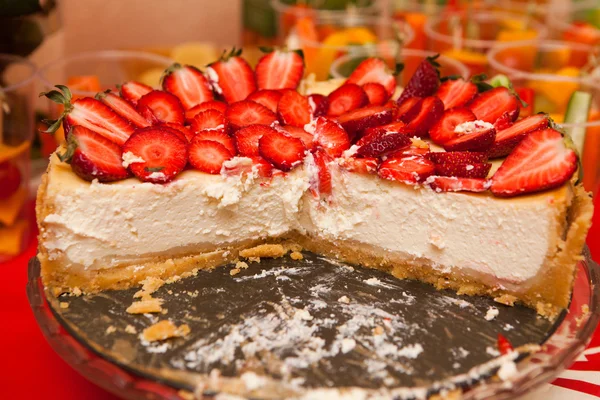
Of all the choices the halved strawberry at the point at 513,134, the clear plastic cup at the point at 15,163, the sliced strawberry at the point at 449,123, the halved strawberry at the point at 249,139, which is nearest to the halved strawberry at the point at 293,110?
the halved strawberry at the point at 249,139

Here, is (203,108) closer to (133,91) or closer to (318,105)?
(133,91)

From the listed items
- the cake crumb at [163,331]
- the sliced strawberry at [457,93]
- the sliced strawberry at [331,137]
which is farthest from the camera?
the sliced strawberry at [457,93]

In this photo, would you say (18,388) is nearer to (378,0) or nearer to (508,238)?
(508,238)

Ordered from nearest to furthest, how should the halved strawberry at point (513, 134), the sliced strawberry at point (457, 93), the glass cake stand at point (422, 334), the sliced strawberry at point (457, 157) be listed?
the glass cake stand at point (422, 334)
the sliced strawberry at point (457, 157)
the halved strawberry at point (513, 134)
the sliced strawberry at point (457, 93)

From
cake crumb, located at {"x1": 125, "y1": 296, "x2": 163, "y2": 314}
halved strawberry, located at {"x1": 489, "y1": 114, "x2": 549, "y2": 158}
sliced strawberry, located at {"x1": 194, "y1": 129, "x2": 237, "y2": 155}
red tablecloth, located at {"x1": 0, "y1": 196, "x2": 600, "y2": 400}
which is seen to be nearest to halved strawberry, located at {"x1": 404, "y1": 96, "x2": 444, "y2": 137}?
halved strawberry, located at {"x1": 489, "y1": 114, "x2": 549, "y2": 158}

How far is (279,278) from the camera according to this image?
2.09 meters

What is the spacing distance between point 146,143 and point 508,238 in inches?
45.9

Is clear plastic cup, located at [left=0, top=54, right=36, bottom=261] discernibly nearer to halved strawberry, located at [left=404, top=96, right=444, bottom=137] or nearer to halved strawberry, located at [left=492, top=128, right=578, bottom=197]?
halved strawberry, located at [left=404, top=96, right=444, bottom=137]

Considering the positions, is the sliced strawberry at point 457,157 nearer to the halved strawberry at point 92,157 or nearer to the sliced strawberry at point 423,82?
the sliced strawberry at point 423,82

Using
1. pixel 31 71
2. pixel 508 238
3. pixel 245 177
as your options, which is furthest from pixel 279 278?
pixel 31 71

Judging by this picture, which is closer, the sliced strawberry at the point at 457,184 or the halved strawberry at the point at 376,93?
the sliced strawberry at the point at 457,184

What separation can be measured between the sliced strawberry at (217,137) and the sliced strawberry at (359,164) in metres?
0.37

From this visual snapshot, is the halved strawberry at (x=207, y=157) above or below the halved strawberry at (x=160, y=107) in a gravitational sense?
below

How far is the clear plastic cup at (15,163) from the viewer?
8.44 feet
